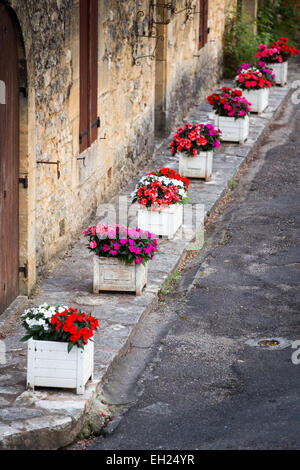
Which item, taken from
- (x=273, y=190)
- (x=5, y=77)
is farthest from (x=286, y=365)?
(x=273, y=190)

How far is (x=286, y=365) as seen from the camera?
7027 millimetres

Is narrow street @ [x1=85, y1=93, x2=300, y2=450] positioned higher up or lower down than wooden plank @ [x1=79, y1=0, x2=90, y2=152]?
lower down

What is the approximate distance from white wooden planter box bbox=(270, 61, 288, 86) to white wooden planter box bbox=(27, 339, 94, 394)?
13791 millimetres

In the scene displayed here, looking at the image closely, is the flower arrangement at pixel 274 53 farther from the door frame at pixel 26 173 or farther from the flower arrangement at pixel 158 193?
the door frame at pixel 26 173

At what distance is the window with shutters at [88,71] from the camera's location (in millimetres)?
9438

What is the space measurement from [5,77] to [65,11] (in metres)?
1.72

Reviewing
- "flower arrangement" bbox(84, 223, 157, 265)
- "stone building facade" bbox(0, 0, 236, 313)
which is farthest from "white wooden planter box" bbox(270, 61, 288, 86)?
"flower arrangement" bbox(84, 223, 157, 265)

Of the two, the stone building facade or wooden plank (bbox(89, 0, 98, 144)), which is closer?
the stone building facade

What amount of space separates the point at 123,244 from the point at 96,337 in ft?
3.52

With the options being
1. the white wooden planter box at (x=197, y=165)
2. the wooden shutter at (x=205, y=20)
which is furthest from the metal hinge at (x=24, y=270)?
the wooden shutter at (x=205, y=20)

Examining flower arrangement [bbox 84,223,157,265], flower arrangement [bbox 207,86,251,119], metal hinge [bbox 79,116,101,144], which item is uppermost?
flower arrangement [bbox 207,86,251,119]

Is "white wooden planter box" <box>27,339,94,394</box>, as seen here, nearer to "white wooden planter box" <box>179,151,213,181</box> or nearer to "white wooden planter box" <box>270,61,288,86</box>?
"white wooden planter box" <box>179,151,213,181</box>

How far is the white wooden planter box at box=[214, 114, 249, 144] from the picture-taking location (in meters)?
14.0

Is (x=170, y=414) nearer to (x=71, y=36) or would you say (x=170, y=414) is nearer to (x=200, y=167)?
(x=71, y=36)
